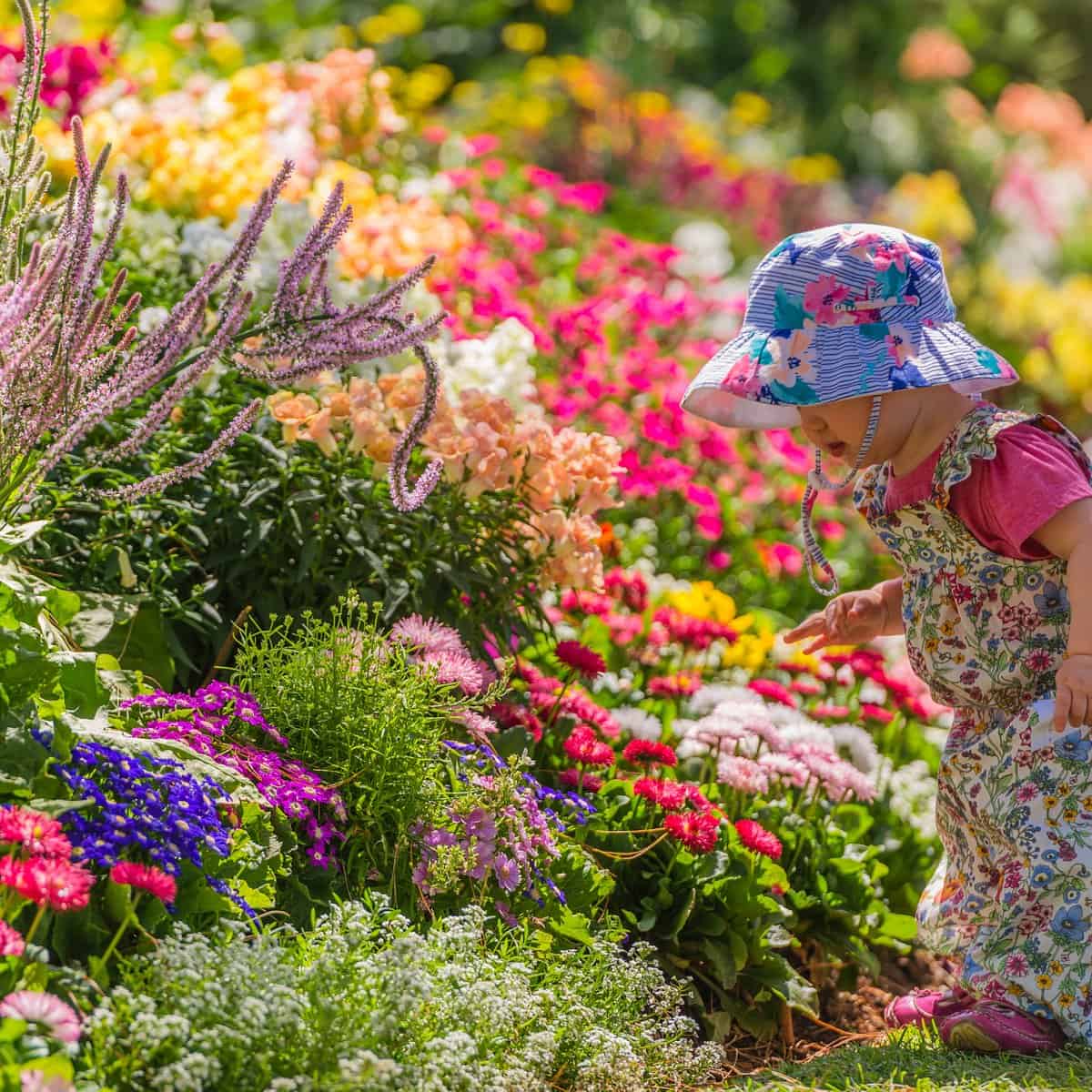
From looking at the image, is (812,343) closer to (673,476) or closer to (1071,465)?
(1071,465)

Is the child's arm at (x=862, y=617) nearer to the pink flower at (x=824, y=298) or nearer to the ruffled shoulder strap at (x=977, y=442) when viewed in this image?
the ruffled shoulder strap at (x=977, y=442)

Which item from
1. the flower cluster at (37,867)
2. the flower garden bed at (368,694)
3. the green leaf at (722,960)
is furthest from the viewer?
the green leaf at (722,960)

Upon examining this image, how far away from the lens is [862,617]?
3.03 meters

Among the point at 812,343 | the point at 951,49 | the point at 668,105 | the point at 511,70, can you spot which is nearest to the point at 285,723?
the point at 812,343

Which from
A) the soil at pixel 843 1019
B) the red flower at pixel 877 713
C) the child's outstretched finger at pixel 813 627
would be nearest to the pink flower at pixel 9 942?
the soil at pixel 843 1019

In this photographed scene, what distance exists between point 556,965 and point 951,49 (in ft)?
46.5

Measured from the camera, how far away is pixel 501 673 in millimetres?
3316

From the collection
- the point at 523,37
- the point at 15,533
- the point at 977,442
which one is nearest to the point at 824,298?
the point at 977,442

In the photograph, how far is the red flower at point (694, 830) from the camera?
2.87 meters

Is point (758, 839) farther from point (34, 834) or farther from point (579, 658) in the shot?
point (34, 834)

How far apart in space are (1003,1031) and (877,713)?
1.47 metres

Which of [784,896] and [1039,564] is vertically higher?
[1039,564]

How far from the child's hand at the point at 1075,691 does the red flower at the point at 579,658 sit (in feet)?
3.70

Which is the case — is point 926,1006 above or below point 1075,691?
below
